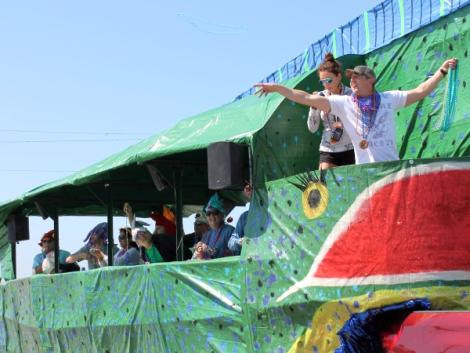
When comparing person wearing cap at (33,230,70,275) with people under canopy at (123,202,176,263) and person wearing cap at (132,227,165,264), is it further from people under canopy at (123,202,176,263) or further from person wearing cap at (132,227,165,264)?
person wearing cap at (132,227,165,264)

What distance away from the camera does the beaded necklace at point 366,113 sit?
7.11 meters

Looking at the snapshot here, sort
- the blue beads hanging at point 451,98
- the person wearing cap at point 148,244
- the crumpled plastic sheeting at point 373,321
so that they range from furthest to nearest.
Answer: the person wearing cap at point 148,244 → the blue beads hanging at point 451,98 → the crumpled plastic sheeting at point 373,321

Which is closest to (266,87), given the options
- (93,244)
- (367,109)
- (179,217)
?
(367,109)

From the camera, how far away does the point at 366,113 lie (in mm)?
A: 7133

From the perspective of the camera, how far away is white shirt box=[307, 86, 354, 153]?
786cm

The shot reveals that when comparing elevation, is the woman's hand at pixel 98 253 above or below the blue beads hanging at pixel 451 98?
below

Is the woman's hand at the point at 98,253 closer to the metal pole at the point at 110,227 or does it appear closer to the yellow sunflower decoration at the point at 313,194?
the metal pole at the point at 110,227

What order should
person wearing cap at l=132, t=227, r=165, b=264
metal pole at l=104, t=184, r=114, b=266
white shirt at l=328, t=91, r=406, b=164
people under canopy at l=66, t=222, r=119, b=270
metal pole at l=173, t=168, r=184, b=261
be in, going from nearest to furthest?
1. white shirt at l=328, t=91, r=406, b=164
2. metal pole at l=173, t=168, r=184, b=261
3. person wearing cap at l=132, t=227, r=165, b=264
4. metal pole at l=104, t=184, r=114, b=266
5. people under canopy at l=66, t=222, r=119, b=270

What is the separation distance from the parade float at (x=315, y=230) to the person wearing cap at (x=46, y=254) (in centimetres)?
267

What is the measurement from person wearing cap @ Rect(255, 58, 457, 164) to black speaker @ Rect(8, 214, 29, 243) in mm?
9653

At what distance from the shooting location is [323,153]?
797cm

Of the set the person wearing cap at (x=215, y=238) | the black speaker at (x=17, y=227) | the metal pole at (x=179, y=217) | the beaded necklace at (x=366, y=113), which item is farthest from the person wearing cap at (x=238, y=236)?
the black speaker at (x=17, y=227)

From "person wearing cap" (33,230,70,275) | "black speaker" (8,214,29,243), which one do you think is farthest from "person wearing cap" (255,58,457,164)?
"black speaker" (8,214,29,243)

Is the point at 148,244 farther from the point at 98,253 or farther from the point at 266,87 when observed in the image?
the point at 266,87
